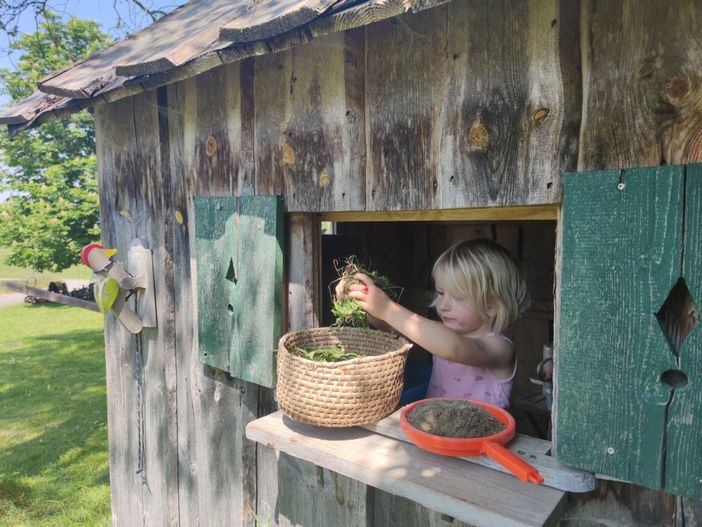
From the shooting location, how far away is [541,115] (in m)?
1.27

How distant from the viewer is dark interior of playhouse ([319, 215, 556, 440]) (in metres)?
3.12

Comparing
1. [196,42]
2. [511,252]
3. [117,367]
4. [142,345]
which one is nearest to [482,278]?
[196,42]

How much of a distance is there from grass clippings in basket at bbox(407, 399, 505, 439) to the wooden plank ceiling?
42.2 inches

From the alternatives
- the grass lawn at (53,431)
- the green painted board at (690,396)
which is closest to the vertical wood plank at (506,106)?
the green painted board at (690,396)

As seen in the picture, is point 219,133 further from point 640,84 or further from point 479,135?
point 640,84

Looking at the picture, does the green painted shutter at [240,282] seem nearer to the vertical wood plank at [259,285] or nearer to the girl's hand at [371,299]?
the vertical wood plank at [259,285]

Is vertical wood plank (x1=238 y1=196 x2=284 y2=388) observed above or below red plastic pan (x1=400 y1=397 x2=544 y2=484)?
above

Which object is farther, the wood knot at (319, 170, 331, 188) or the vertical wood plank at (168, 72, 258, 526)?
the vertical wood plank at (168, 72, 258, 526)

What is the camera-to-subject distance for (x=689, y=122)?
1071 millimetres

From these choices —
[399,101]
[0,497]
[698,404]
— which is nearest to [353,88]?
[399,101]

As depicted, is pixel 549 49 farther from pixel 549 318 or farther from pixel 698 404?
pixel 549 318

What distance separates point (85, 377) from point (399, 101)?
Result: 8.04m

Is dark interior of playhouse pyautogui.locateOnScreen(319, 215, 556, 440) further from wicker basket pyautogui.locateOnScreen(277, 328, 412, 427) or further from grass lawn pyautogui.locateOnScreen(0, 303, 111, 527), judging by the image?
grass lawn pyautogui.locateOnScreen(0, 303, 111, 527)

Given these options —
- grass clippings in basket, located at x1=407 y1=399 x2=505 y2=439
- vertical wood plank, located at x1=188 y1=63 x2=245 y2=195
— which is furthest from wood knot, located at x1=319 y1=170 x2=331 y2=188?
grass clippings in basket, located at x1=407 y1=399 x2=505 y2=439
